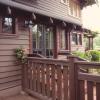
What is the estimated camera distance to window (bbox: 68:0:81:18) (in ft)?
44.6

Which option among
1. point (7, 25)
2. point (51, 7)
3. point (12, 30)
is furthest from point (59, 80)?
point (51, 7)

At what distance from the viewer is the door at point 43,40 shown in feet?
27.3

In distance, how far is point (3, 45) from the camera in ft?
21.0

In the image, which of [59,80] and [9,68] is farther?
[9,68]

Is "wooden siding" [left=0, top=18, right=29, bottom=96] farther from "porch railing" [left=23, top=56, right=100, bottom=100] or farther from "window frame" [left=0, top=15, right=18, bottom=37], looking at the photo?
"porch railing" [left=23, top=56, right=100, bottom=100]

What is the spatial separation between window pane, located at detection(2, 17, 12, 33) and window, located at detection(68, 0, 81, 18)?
23.7 feet

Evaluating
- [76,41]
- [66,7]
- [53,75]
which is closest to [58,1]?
[66,7]

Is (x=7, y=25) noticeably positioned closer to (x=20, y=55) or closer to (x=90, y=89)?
(x=20, y=55)

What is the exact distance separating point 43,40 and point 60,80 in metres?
4.00

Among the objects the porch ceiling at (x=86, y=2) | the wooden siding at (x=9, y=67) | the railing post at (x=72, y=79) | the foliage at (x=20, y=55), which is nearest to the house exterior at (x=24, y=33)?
the wooden siding at (x=9, y=67)

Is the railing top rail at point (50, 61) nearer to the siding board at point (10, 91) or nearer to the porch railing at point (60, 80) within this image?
the porch railing at point (60, 80)

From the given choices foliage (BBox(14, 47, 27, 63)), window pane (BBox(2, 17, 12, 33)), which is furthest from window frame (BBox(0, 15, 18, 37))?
foliage (BBox(14, 47, 27, 63))

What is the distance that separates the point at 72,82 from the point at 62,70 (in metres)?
0.52

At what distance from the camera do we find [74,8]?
14.2 metres
